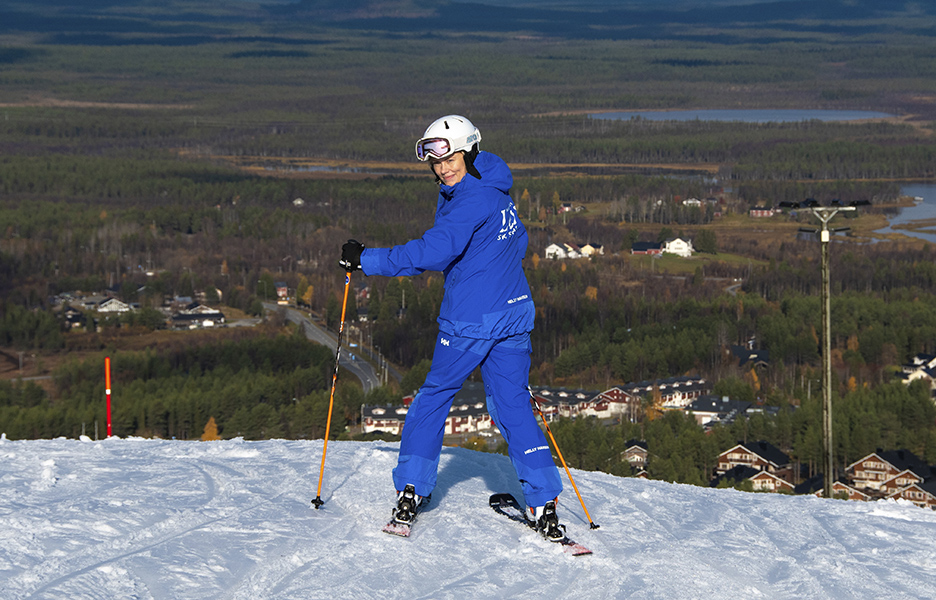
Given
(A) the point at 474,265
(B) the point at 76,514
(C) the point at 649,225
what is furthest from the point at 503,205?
(C) the point at 649,225

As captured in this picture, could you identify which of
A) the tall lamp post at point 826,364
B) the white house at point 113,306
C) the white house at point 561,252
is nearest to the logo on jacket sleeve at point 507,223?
the tall lamp post at point 826,364

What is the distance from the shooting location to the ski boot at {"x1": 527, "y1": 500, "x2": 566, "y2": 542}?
5.61 m

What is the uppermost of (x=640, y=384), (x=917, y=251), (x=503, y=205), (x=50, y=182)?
(x=50, y=182)

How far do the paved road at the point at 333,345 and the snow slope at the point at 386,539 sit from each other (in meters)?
42.5

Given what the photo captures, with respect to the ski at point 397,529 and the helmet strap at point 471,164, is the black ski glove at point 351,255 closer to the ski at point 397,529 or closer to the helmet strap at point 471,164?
the helmet strap at point 471,164

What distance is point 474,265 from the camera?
222 inches

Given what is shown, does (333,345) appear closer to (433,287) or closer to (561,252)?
(433,287)

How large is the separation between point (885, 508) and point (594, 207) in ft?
441

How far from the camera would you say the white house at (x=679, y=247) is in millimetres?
107125

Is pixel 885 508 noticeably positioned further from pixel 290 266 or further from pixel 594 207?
pixel 594 207

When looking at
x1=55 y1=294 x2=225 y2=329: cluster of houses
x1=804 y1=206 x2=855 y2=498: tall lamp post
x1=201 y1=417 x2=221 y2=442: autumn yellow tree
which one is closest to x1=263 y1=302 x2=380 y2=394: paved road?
x1=55 y1=294 x2=225 y2=329: cluster of houses

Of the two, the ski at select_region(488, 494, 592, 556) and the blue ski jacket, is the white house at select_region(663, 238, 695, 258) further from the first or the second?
the blue ski jacket

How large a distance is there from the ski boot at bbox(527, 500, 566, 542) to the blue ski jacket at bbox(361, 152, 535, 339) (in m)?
0.88

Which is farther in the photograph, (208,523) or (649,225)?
(649,225)
